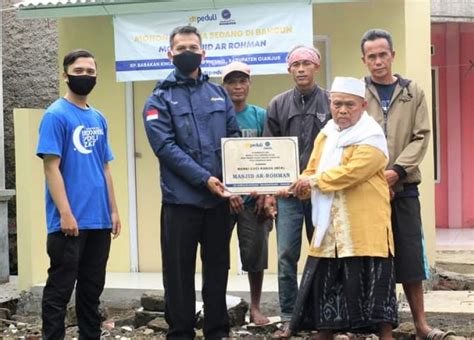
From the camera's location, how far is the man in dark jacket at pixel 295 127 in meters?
5.61

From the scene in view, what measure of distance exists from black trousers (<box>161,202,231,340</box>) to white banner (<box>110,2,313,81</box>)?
8.35ft

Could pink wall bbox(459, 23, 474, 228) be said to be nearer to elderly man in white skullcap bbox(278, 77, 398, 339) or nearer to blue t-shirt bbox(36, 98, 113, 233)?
elderly man in white skullcap bbox(278, 77, 398, 339)

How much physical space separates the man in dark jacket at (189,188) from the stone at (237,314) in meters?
1.19

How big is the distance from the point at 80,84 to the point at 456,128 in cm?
753

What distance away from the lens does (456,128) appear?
11.3 metres

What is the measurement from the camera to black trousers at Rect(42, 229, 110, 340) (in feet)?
16.6

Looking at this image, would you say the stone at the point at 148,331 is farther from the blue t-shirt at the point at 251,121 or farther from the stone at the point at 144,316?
the blue t-shirt at the point at 251,121

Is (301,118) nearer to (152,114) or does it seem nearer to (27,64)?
(152,114)

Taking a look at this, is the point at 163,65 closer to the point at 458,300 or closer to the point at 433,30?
the point at 458,300

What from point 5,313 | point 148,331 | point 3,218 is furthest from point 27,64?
point 148,331

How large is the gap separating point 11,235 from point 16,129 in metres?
2.97

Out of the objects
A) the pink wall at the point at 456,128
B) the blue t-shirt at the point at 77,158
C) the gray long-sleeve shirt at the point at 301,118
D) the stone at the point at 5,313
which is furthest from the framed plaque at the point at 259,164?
the pink wall at the point at 456,128

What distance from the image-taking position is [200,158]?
502 centimetres

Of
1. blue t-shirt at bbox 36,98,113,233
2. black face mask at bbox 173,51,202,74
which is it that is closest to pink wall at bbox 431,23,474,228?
black face mask at bbox 173,51,202,74
